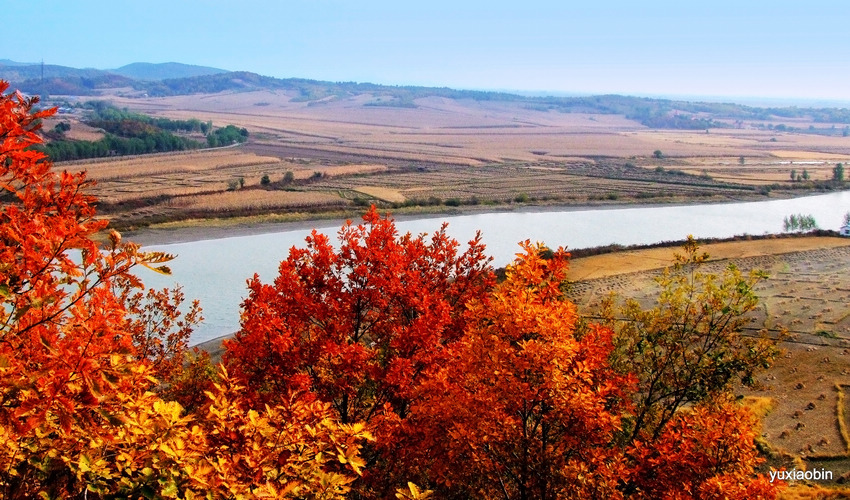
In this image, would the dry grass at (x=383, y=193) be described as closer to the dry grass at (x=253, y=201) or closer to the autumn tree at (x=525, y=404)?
the dry grass at (x=253, y=201)

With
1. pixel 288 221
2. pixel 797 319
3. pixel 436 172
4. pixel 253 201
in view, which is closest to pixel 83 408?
pixel 797 319

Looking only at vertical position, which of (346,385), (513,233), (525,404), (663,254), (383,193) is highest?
(383,193)

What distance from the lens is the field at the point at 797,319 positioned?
54.7ft

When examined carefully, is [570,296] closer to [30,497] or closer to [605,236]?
[605,236]

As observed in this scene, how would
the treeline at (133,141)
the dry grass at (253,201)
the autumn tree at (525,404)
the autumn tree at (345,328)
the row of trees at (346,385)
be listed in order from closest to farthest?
the row of trees at (346,385) < the autumn tree at (525,404) < the autumn tree at (345,328) < the dry grass at (253,201) < the treeline at (133,141)

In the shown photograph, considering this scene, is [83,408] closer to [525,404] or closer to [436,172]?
[525,404]

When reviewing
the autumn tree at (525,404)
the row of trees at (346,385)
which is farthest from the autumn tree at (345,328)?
the autumn tree at (525,404)

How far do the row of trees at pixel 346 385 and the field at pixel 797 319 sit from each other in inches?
251

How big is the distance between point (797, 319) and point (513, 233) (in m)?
22.4

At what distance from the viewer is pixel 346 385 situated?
29.7ft

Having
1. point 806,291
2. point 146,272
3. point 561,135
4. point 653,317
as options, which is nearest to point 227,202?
point 146,272

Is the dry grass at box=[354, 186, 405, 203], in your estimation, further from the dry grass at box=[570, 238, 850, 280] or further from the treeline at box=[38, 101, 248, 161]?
the treeline at box=[38, 101, 248, 161]

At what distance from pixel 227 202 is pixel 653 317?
4707cm

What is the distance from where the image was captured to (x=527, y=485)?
7559 millimetres
